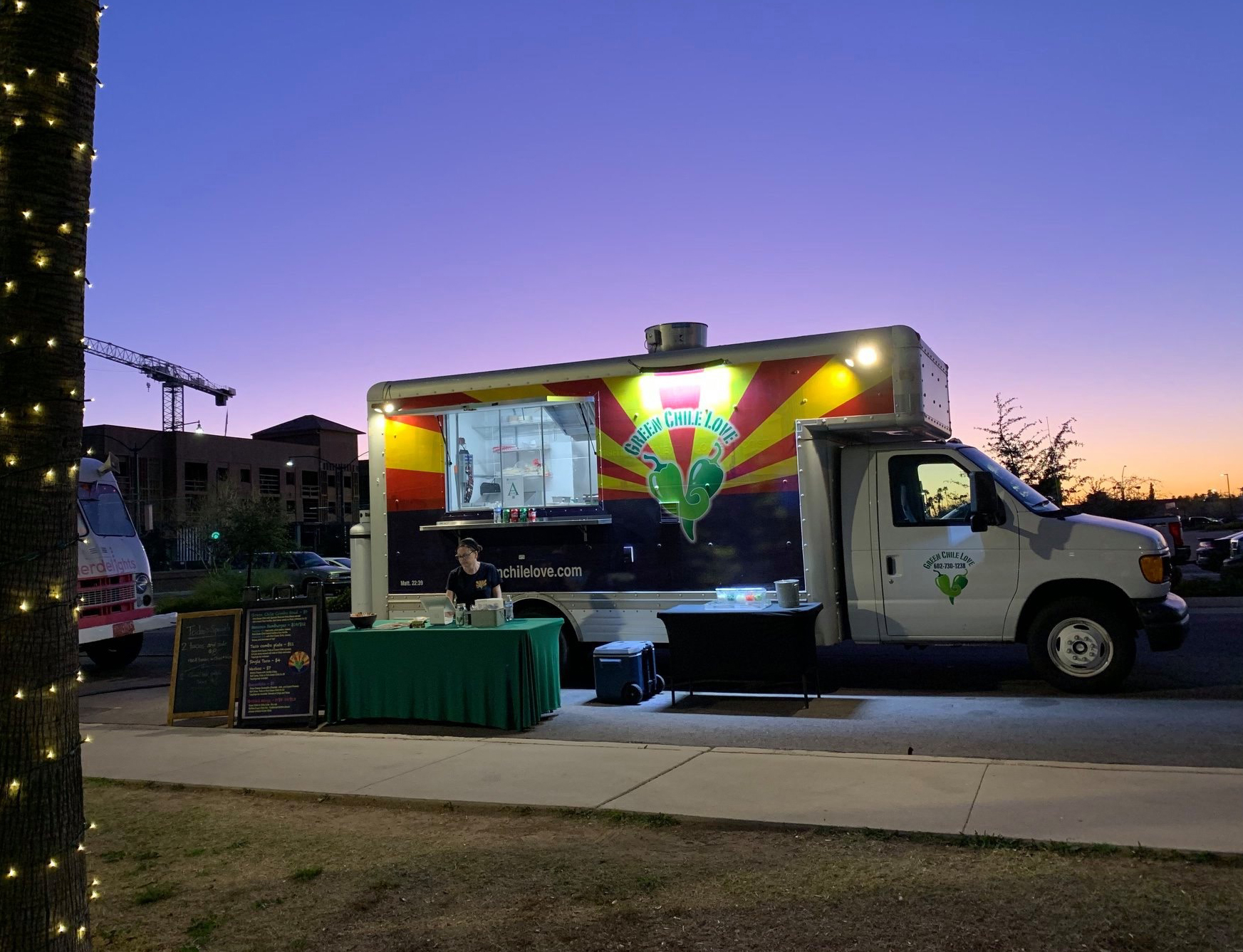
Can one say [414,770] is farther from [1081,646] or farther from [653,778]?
[1081,646]

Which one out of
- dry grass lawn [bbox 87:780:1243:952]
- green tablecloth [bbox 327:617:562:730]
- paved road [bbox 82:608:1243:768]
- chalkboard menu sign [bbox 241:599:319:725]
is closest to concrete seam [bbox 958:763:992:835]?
dry grass lawn [bbox 87:780:1243:952]

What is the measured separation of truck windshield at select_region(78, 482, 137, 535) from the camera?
14.7 m

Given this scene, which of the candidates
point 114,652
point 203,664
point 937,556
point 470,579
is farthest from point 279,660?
point 114,652

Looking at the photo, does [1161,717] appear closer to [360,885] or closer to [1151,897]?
[1151,897]

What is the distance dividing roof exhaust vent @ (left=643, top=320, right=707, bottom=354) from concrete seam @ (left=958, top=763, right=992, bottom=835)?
213 inches

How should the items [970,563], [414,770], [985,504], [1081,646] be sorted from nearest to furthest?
1. [414,770]
2. [1081,646]
3. [985,504]
4. [970,563]

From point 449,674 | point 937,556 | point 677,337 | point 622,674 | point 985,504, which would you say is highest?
point 677,337

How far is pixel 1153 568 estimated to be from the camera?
8781mm

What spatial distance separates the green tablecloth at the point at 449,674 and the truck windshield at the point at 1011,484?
417cm

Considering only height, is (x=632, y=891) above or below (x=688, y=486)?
below

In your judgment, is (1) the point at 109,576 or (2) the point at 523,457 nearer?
(2) the point at 523,457

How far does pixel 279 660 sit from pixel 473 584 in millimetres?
1936

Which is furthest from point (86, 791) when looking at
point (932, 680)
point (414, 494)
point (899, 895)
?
point (932, 680)

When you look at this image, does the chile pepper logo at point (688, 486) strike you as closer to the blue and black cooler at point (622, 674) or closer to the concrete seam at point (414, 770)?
the blue and black cooler at point (622, 674)
